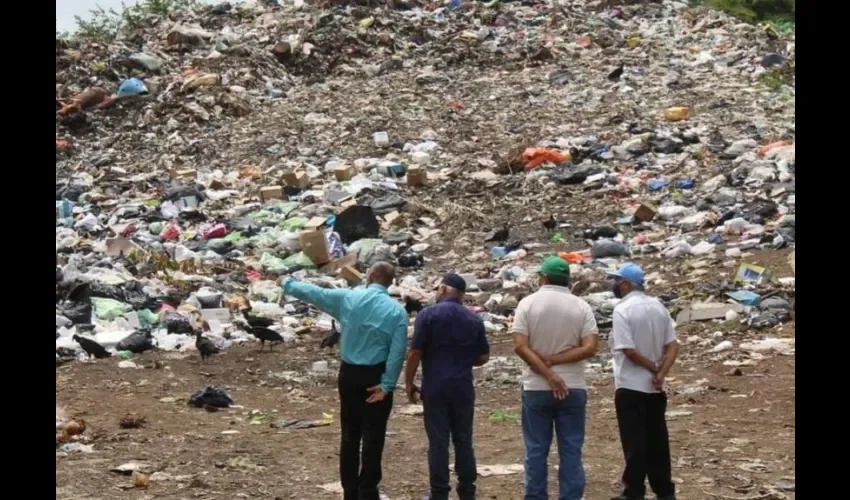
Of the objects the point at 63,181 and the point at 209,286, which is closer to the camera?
the point at 209,286

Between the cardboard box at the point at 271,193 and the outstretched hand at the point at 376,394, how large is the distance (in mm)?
9475

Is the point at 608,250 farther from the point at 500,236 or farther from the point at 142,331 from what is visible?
the point at 142,331

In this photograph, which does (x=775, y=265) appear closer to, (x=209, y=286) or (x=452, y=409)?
(x=209, y=286)

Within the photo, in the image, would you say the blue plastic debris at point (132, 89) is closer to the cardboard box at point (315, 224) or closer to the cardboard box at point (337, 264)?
the cardboard box at point (315, 224)

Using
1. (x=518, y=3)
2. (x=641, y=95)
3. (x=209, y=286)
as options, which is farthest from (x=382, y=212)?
(x=518, y=3)

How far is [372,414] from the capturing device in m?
5.33

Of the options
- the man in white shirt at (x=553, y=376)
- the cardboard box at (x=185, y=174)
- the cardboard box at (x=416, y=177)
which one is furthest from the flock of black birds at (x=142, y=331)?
the cardboard box at (x=185, y=174)

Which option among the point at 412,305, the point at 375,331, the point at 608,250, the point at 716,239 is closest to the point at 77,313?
the point at 412,305

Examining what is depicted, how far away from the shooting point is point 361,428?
542 cm

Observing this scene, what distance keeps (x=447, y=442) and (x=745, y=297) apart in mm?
5153

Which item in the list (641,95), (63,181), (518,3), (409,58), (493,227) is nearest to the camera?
(493,227)

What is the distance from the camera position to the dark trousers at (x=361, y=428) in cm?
533
